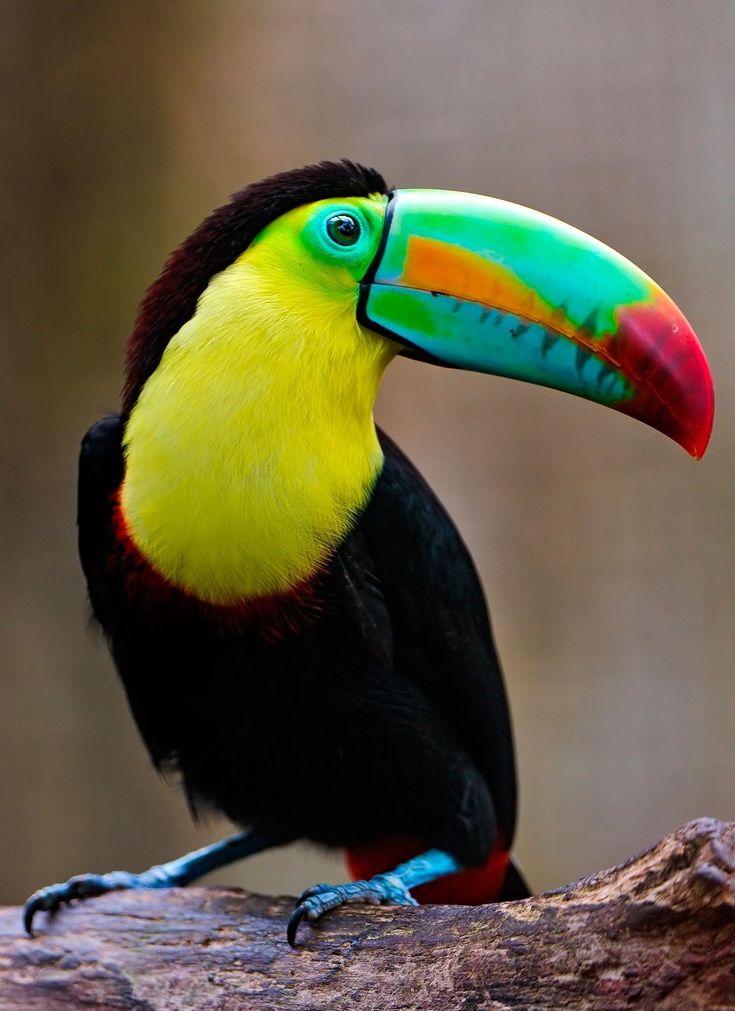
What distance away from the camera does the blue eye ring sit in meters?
1.21

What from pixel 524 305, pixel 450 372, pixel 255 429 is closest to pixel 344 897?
pixel 255 429

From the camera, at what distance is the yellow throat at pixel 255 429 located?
1.16 m

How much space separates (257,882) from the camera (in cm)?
268

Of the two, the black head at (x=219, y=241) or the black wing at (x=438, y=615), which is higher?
the black head at (x=219, y=241)

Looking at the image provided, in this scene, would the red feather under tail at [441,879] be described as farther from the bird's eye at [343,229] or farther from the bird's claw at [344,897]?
the bird's eye at [343,229]

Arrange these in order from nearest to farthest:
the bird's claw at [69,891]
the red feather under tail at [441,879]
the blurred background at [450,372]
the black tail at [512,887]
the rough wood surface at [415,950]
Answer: the rough wood surface at [415,950] → the bird's claw at [69,891] → the red feather under tail at [441,879] → the black tail at [512,887] → the blurred background at [450,372]

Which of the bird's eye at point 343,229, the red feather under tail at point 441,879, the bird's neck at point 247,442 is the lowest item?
the red feather under tail at point 441,879

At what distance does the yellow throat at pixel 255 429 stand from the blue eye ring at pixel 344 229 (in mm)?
34

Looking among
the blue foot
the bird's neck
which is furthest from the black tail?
the bird's neck

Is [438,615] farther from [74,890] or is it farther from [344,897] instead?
[74,890]

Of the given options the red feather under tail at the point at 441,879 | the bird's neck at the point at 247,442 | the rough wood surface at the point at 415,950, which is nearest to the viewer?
the rough wood surface at the point at 415,950

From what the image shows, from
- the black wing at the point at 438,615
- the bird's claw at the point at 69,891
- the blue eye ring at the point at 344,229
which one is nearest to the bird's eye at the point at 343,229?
the blue eye ring at the point at 344,229

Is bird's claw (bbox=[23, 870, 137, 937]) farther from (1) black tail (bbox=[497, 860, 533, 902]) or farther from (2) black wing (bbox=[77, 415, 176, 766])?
(1) black tail (bbox=[497, 860, 533, 902])

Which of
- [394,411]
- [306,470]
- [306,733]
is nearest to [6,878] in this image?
[394,411]
